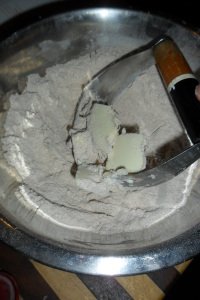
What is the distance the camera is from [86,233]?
26.0 inches

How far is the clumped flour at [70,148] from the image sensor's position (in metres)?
0.69

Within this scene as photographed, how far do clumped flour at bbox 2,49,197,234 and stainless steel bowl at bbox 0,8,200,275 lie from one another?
21mm

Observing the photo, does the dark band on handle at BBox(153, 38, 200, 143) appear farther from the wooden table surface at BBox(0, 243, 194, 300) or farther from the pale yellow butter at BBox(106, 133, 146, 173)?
the wooden table surface at BBox(0, 243, 194, 300)

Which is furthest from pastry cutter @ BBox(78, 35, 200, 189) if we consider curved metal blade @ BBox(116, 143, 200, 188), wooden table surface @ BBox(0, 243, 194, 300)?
wooden table surface @ BBox(0, 243, 194, 300)

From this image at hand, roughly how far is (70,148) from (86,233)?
→ 0.19 metres

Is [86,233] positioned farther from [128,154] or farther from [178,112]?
[178,112]

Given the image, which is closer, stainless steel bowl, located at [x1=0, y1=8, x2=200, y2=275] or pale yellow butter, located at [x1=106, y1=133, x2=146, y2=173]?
stainless steel bowl, located at [x1=0, y1=8, x2=200, y2=275]

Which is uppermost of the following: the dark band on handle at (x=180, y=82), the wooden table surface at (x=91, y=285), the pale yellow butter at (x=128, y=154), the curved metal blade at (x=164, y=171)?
the dark band on handle at (x=180, y=82)

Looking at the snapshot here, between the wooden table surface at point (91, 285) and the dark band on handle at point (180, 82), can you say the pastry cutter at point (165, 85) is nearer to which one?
the dark band on handle at point (180, 82)

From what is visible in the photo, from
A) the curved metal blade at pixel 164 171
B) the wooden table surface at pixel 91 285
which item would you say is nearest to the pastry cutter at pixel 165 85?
the curved metal blade at pixel 164 171

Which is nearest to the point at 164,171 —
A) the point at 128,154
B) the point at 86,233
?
the point at 128,154

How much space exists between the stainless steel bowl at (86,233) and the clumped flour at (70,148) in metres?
0.02

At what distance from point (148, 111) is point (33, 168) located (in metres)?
0.28

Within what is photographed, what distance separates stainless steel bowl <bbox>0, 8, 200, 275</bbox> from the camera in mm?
564
